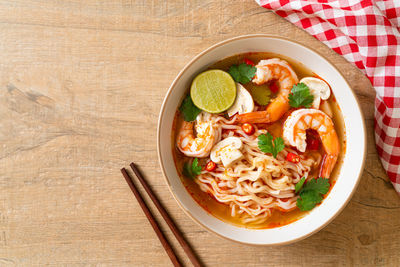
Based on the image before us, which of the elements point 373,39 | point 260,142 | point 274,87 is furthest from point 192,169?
point 373,39

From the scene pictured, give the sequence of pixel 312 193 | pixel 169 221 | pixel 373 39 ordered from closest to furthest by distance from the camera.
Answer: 1. pixel 373 39
2. pixel 312 193
3. pixel 169 221

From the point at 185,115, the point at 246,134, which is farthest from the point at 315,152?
the point at 185,115

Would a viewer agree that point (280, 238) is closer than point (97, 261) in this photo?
Yes

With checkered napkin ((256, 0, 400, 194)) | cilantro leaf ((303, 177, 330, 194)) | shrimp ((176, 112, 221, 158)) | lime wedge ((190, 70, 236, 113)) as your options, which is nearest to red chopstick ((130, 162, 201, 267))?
shrimp ((176, 112, 221, 158))

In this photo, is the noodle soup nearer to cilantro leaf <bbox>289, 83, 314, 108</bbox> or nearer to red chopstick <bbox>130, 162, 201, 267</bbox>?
cilantro leaf <bbox>289, 83, 314, 108</bbox>

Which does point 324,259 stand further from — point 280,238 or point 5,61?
point 5,61

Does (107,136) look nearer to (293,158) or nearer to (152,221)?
(152,221)
